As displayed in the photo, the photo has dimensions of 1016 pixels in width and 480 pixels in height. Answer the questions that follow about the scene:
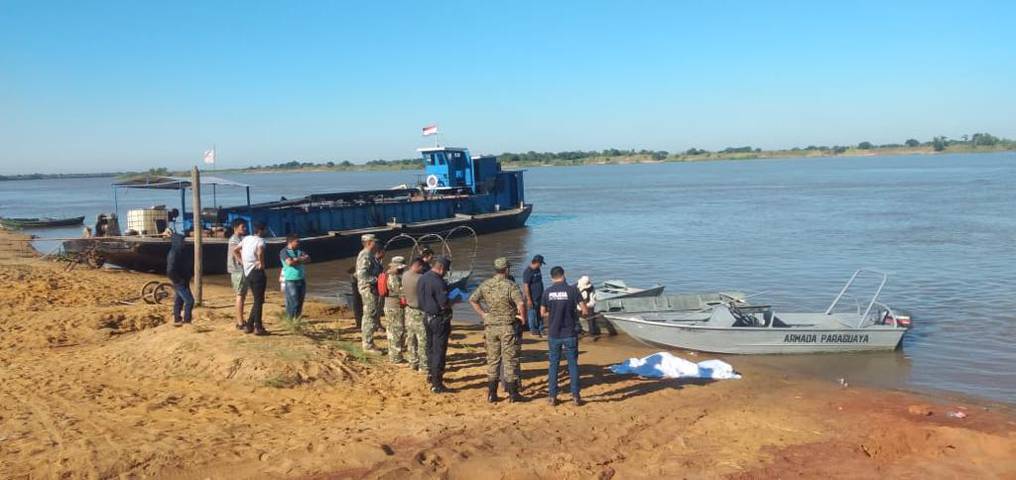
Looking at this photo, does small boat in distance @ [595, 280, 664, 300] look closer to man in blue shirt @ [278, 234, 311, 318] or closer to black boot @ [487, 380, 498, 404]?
man in blue shirt @ [278, 234, 311, 318]

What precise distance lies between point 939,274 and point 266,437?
1965 centimetres

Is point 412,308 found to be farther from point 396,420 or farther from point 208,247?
point 208,247

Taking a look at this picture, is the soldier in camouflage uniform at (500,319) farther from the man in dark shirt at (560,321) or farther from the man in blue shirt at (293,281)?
the man in blue shirt at (293,281)

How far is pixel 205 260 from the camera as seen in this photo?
21719 millimetres

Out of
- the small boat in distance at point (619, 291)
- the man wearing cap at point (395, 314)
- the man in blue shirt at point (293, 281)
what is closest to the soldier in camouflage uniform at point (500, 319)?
the man wearing cap at point (395, 314)

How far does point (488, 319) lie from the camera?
26.5 ft

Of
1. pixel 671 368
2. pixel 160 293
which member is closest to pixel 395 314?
pixel 671 368

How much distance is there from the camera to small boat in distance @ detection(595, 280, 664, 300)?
14602 millimetres

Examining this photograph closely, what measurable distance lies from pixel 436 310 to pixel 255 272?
2982mm

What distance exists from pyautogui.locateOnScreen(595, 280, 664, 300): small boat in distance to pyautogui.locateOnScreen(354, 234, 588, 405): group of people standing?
5.27 metres

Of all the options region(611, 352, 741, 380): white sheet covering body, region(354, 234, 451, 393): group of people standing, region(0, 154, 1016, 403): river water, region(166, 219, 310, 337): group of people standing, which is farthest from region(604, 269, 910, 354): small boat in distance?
region(166, 219, 310, 337): group of people standing

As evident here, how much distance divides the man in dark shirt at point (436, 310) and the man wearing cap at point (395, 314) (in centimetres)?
93

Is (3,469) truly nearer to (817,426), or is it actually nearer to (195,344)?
(195,344)

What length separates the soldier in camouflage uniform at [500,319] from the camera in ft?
26.2
